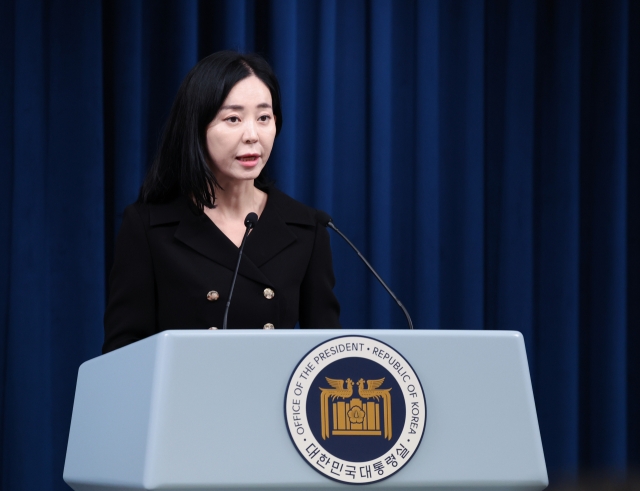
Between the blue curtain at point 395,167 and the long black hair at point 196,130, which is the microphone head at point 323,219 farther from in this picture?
the blue curtain at point 395,167

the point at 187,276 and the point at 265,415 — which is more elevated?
the point at 187,276

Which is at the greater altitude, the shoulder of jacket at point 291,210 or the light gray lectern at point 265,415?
the shoulder of jacket at point 291,210

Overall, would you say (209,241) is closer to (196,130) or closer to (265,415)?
(196,130)

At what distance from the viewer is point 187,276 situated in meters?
1.50

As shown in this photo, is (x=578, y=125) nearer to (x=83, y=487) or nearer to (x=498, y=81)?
(x=498, y=81)

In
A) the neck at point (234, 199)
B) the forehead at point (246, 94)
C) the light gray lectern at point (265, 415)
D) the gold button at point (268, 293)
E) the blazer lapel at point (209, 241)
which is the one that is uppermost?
the forehead at point (246, 94)

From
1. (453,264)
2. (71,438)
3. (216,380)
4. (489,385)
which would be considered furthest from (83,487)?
(453,264)

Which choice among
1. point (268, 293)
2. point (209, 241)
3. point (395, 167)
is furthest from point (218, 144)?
point (395, 167)

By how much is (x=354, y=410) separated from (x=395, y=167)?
6.65 feet

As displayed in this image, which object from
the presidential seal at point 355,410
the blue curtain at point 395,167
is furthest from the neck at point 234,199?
the blue curtain at point 395,167

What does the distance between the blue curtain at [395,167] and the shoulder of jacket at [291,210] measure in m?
0.98

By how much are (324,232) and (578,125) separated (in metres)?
1.67

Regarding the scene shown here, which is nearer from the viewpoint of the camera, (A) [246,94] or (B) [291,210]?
(A) [246,94]

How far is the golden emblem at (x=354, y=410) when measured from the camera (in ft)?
3.21
